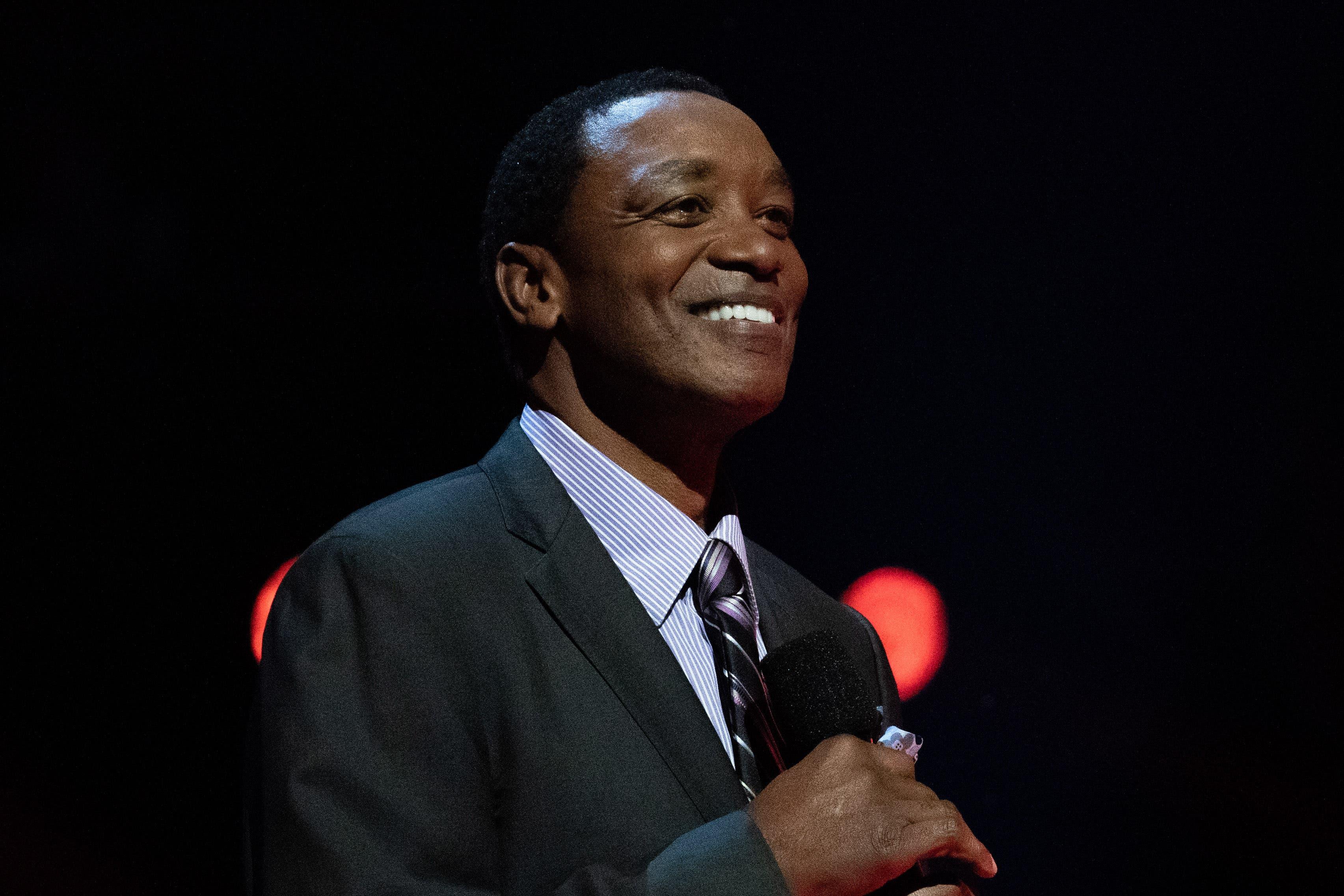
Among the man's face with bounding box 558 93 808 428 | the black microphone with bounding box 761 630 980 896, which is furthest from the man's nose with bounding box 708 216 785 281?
the black microphone with bounding box 761 630 980 896

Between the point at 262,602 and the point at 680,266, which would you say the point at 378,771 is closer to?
the point at 680,266

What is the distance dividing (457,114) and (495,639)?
175 centimetres

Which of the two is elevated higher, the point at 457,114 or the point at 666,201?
the point at 457,114

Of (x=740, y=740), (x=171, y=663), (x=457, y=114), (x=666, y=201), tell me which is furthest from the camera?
(x=457, y=114)

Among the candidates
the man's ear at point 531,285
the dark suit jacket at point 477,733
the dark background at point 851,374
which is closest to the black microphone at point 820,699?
the dark suit jacket at point 477,733

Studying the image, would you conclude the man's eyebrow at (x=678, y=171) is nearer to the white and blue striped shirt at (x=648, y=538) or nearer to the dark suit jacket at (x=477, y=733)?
the white and blue striped shirt at (x=648, y=538)

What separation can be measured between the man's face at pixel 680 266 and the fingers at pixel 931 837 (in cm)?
62

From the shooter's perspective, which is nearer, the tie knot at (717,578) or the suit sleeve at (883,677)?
the tie knot at (717,578)

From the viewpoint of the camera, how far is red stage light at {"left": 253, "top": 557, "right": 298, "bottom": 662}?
2.62m

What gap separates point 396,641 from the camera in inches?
51.3

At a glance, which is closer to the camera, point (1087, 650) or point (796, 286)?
point (796, 286)

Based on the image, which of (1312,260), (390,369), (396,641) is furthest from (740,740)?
(1312,260)

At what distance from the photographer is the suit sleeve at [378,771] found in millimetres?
1168

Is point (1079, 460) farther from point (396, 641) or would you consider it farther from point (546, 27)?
point (396, 641)
